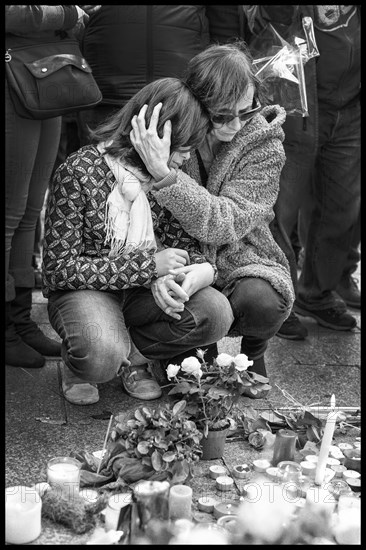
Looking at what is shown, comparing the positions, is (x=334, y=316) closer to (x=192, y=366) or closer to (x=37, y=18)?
(x=192, y=366)

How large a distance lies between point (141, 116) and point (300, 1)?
1.03 meters

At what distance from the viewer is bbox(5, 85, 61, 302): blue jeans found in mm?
2703

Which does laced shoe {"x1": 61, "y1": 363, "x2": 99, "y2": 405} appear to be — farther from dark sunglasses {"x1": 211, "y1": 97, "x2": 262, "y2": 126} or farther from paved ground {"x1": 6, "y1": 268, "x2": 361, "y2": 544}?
dark sunglasses {"x1": 211, "y1": 97, "x2": 262, "y2": 126}

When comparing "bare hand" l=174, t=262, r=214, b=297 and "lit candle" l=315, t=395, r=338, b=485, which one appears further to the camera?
"bare hand" l=174, t=262, r=214, b=297

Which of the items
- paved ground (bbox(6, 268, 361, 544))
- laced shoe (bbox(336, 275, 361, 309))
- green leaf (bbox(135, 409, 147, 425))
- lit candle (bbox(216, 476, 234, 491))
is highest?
green leaf (bbox(135, 409, 147, 425))

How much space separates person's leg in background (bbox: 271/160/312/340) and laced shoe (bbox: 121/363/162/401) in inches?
33.9

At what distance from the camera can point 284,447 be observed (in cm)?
221

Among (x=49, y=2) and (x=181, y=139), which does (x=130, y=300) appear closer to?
(x=181, y=139)

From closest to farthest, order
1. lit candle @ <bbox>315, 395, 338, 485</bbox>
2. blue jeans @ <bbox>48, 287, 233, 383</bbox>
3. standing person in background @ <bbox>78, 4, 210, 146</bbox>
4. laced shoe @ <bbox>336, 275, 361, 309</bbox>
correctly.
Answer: lit candle @ <bbox>315, 395, 338, 485</bbox> < blue jeans @ <bbox>48, 287, 233, 383</bbox> < standing person in background @ <bbox>78, 4, 210, 146</bbox> < laced shoe @ <bbox>336, 275, 361, 309</bbox>

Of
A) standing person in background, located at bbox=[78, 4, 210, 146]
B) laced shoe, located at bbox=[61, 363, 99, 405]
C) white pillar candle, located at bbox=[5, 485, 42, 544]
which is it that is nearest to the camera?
white pillar candle, located at bbox=[5, 485, 42, 544]

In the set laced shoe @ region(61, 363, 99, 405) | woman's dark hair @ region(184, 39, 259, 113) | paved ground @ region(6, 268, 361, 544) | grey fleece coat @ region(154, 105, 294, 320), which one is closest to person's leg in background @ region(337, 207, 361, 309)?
paved ground @ region(6, 268, 361, 544)

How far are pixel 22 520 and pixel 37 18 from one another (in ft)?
5.37

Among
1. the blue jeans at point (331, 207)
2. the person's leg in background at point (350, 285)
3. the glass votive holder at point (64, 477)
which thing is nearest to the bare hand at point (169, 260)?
the glass votive holder at point (64, 477)

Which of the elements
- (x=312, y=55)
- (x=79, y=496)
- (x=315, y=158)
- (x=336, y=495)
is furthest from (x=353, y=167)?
(x=79, y=496)
